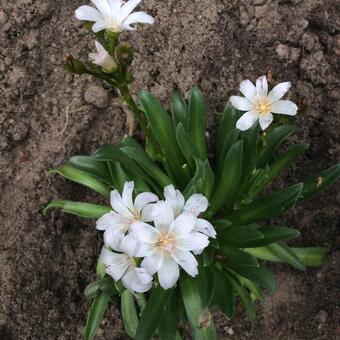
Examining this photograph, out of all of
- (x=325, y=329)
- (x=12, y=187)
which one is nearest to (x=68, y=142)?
(x=12, y=187)

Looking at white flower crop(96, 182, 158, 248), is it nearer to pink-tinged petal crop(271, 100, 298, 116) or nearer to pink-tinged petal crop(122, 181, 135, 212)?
pink-tinged petal crop(122, 181, 135, 212)

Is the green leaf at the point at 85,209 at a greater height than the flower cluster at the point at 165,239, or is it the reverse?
the green leaf at the point at 85,209

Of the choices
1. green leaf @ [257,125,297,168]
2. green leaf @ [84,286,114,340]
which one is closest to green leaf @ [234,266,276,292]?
green leaf @ [257,125,297,168]

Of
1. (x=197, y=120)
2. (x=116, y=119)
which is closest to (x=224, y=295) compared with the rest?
(x=197, y=120)

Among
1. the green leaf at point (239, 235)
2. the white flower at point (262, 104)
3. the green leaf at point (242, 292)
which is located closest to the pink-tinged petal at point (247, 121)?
the white flower at point (262, 104)

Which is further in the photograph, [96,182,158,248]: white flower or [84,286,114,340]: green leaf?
[84,286,114,340]: green leaf

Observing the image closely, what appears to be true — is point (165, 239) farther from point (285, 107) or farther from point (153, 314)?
point (285, 107)

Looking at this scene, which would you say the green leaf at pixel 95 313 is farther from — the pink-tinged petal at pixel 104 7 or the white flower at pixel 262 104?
the pink-tinged petal at pixel 104 7
